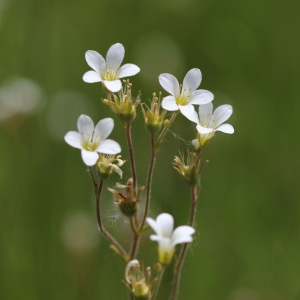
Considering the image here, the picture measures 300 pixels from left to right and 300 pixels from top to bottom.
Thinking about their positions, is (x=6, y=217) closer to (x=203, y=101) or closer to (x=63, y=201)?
(x=63, y=201)

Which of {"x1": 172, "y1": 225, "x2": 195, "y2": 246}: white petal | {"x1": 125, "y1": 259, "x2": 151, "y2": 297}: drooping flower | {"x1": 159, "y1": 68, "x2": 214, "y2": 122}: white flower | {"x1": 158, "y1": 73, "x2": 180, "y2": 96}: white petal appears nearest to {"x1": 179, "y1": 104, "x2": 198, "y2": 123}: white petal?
{"x1": 159, "y1": 68, "x2": 214, "y2": 122}: white flower

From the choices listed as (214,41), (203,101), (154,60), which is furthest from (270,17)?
(203,101)

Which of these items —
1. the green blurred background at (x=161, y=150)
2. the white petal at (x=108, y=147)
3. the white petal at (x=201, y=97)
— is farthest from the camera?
the green blurred background at (x=161, y=150)

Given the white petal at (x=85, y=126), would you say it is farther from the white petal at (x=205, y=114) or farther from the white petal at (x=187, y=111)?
the white petal at (x=205, y=114)

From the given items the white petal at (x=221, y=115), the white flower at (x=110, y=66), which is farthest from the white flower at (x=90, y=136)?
the white petal at (x=221, y=115)

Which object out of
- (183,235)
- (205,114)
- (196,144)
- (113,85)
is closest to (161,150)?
(205,114)

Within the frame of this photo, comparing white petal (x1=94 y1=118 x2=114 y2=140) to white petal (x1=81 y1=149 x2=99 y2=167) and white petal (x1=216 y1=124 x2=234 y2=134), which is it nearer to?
white petal (x1=81 y1=149 x2=99 y2=167)

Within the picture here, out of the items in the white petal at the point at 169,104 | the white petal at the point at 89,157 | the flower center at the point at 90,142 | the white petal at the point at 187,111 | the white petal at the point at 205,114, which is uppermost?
the white petal at the point at 169,104
